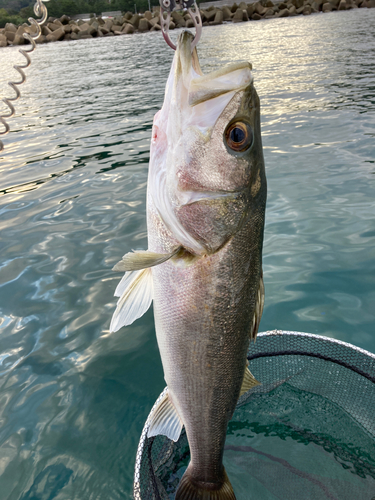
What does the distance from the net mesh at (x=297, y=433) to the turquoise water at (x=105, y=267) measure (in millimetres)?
585

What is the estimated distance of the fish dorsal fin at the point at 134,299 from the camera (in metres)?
2.33

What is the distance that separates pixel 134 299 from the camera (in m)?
2.37

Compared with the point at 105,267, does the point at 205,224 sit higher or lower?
higher

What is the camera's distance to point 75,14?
9500 centimetres

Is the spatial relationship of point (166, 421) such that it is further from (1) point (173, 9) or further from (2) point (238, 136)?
(1) point (173, 9)

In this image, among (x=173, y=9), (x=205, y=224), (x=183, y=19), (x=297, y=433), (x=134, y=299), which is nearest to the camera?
(x=205, y=224)

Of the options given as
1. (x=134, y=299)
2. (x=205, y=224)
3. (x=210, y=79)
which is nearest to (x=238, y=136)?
(x=210, y=79)

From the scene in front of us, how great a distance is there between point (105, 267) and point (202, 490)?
3.78 m

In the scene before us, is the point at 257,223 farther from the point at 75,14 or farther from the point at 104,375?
the point at 75,14

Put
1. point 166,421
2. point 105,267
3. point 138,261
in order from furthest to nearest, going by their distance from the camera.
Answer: point 105,267, point 166,421, point 138,261

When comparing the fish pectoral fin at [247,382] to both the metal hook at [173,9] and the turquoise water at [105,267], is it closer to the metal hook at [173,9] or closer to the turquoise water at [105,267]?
the turquoise water at [105,267]

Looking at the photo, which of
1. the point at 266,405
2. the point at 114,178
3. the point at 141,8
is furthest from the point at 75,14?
the point at 266,405

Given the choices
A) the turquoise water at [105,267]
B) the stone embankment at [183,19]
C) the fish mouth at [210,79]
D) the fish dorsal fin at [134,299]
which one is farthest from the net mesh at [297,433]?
the stone embankment at [183,19]

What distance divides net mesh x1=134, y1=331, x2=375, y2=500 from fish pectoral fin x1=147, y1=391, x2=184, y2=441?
0.90 ft
